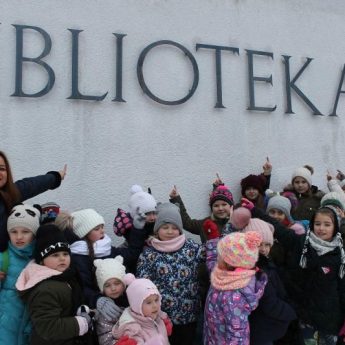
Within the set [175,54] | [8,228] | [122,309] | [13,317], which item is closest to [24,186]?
[8,228]

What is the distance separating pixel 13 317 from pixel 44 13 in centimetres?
307

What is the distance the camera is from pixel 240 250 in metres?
2.48

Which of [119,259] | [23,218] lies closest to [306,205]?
[119,259]

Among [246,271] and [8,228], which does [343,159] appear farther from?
[8,228]

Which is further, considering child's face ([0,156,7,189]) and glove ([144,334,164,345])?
child's face ([0,156,7,189])

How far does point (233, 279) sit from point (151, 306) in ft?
1.67

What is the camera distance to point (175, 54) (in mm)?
4602

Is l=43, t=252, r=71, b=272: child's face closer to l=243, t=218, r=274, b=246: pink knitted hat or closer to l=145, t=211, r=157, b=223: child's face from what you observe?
l=145, t=211, r=157, b=223: child's face

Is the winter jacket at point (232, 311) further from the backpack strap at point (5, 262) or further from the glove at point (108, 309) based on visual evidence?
the backpack strap at point (5, 262)

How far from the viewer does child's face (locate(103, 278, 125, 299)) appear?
2.56 m

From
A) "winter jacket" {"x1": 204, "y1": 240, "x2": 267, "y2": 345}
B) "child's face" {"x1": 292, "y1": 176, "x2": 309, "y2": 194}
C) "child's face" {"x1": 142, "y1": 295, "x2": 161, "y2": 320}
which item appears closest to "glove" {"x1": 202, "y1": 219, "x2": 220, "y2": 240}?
"winter jacket" {"x1": 204, "y1": 240, "x2": 267, "y2": 345}

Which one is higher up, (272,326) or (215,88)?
(215,88)

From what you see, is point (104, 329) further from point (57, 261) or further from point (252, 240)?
point (252, 240)

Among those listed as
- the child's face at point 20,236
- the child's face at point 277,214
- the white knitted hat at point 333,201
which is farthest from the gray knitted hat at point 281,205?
the child's face at point 20,236
